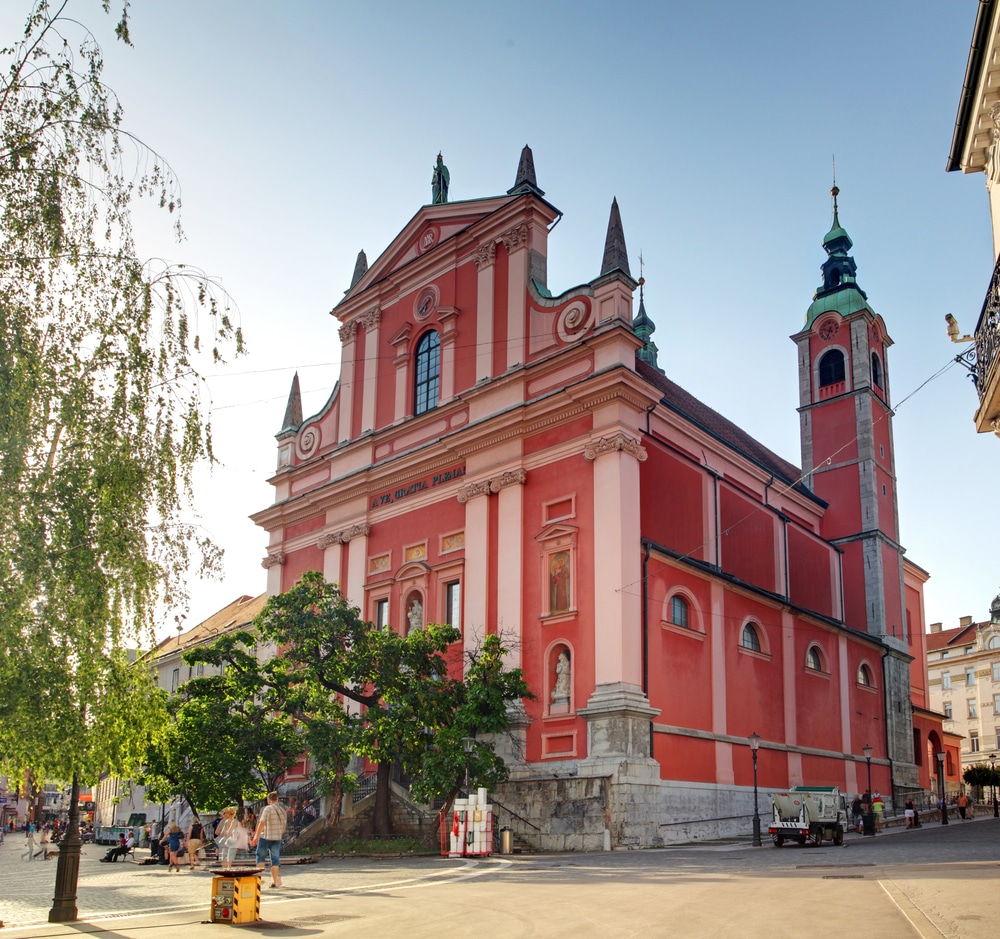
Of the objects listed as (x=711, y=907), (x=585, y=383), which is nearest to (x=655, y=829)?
(x=585, y=383)

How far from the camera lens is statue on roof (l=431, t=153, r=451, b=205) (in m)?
37.3

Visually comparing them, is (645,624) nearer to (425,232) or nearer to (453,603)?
(453,603)

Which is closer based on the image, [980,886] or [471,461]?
[980,886]

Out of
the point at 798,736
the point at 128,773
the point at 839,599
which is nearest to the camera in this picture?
the point at 128,773

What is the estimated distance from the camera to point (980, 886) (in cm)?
1216

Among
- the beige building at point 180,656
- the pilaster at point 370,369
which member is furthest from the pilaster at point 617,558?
the beige building at point 180,656

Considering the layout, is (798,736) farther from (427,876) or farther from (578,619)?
(427,876)

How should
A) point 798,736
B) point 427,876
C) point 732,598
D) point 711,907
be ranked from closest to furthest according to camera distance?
point 711,907 → point 427,876 → point 732,598 → point 798,736

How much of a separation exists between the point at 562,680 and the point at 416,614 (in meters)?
6.28

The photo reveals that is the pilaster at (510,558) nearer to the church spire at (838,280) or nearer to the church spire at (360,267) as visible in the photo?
the church spire at (360,267)

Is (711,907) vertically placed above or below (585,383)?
below

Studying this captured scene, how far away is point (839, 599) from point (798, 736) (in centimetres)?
921

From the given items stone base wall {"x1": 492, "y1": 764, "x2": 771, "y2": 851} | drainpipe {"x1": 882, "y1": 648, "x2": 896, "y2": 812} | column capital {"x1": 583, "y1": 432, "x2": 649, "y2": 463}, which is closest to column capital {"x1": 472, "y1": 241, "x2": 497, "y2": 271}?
column capital {"x1": 583, "y1": 432, "x2": 649, "y2": 463}

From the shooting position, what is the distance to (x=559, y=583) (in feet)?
86.4
